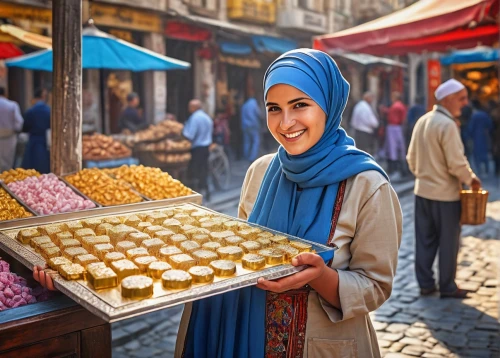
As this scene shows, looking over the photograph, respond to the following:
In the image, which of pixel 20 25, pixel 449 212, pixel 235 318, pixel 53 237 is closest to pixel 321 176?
pixel 235 318

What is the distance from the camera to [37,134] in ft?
30.6

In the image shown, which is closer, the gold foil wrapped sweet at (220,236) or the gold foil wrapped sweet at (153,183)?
the gold foil wrapped sweet at (220,236)

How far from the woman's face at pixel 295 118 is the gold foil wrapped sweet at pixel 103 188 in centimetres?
219

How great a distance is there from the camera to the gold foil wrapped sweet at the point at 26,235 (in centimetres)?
258

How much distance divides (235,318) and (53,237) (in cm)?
98

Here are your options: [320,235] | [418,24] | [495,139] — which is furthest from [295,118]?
[495,139]

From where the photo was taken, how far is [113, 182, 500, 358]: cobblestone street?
4629mm

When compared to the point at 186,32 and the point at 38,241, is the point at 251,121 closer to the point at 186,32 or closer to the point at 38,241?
the point at 186,32

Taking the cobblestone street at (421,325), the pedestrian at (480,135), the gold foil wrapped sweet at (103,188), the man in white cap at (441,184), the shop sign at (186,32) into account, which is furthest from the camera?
the shop sign at (186,32)

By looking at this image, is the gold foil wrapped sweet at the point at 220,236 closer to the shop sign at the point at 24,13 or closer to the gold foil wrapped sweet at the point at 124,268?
the gold foil wrapped sweet at the point at 124,268

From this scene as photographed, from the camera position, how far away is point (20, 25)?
1212 centimetres

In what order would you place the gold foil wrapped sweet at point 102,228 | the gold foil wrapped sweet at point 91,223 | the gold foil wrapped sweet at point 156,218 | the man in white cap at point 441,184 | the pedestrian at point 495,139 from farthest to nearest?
the pedestrian at point 495,139
the man in white cap at point 441,184
the gold foil wrapped sweet at point 156,218
the gold foil wrapped sweet at point 91,223
the gold foil wrapped sweet at point 102,228

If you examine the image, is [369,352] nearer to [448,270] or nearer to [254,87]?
[448,270]

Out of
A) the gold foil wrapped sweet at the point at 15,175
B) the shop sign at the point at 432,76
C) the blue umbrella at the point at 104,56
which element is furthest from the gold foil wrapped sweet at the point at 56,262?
the shop sign at the point at 432,76
